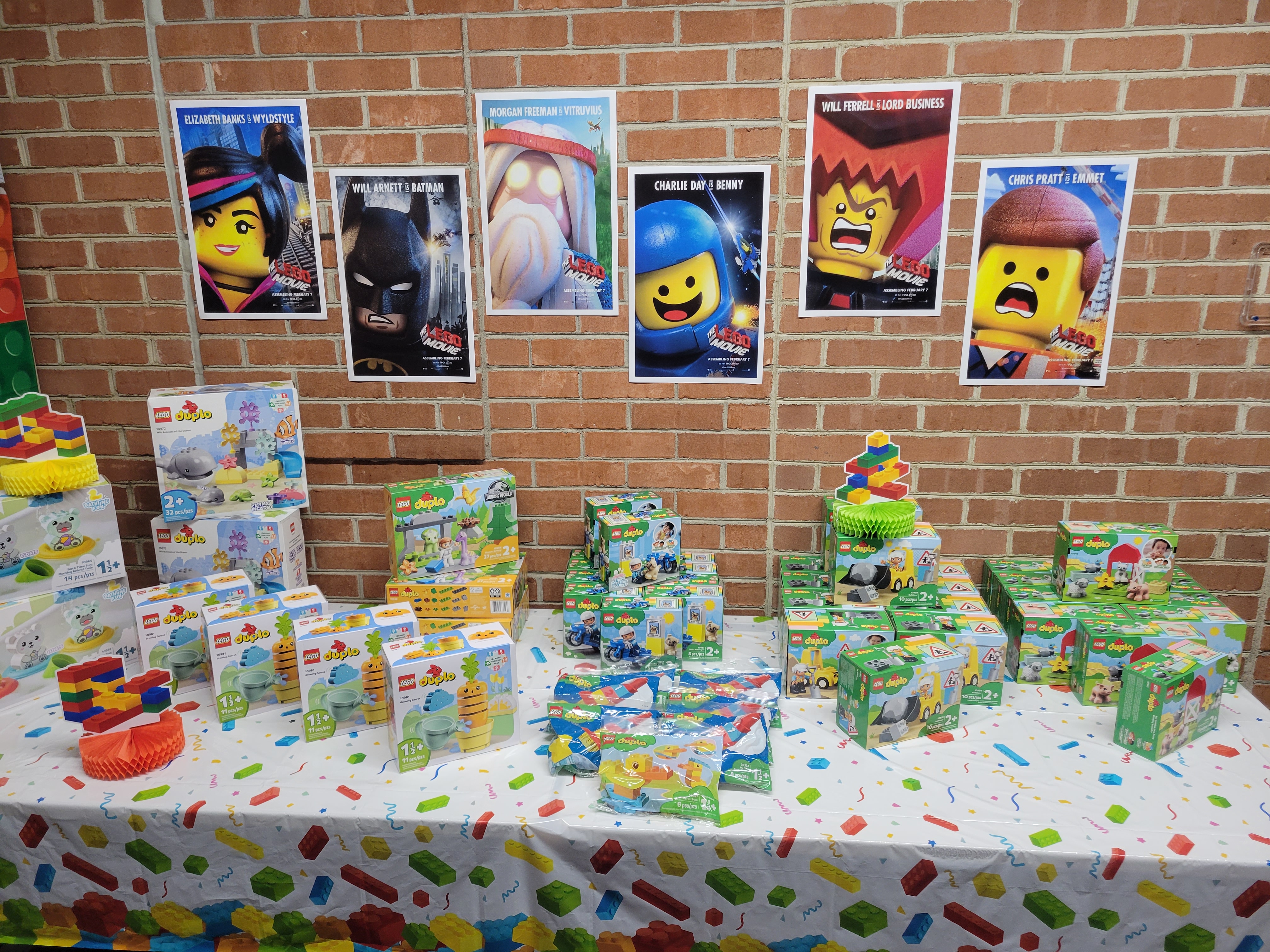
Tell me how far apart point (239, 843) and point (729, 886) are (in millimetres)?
997

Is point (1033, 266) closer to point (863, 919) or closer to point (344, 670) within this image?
point (863, 919)

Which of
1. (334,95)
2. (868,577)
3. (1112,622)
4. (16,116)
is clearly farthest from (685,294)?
(16,116)

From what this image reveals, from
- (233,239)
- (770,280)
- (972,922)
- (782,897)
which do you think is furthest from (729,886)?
(233,239)

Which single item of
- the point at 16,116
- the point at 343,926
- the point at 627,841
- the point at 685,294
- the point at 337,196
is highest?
the point at 16,116

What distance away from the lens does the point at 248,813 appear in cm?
160

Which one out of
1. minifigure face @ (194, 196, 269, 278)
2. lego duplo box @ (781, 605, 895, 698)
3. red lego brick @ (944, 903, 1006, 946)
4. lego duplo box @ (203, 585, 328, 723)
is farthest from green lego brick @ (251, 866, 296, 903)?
minifigure face @ (194, 196, 269, 278)

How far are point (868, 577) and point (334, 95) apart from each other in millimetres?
1999

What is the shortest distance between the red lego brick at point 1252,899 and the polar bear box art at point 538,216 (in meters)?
1.98

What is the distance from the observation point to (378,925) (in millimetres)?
1639

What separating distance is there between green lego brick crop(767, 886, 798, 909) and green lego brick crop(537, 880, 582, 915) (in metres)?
0.38

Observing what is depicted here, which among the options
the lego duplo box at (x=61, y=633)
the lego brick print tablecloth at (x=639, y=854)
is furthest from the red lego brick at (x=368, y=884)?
the lego duplo box at (x=61, y=633)

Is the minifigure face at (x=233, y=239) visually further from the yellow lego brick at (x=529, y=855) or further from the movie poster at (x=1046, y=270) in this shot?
the movie poster at (x=1046, y=270)

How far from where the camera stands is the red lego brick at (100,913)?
1.69m

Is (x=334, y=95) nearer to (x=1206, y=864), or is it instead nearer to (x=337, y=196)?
(x=337, y=196)
